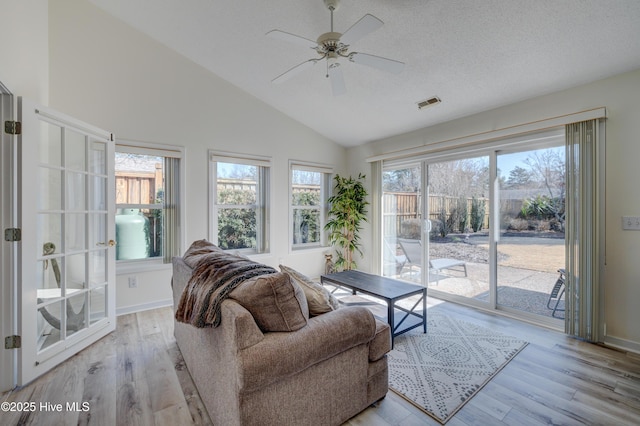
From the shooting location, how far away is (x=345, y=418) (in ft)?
5.50

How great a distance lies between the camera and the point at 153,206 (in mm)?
3602

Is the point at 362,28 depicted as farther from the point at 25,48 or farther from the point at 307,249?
the point at 307,249

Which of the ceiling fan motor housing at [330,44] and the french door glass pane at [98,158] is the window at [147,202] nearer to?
the french door glass pane at [98,158]

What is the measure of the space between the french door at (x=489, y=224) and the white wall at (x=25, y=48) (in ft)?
14.1

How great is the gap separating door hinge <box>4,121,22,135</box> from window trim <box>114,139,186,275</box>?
4.09ft

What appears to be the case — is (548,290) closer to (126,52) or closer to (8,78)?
(8,78)

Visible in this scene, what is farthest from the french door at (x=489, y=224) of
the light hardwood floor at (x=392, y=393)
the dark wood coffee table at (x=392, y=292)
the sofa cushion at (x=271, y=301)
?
the sofa cushion at (x=271, y=301)

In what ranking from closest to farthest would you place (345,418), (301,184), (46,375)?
(345,418) → (46,375) → (301,184)

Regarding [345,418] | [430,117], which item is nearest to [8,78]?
[345,418]

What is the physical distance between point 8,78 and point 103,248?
1569mm

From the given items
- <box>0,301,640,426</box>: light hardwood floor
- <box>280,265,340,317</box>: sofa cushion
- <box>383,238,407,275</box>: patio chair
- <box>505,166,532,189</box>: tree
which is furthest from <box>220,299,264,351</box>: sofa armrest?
<box>383,238,407,275</box>: patio chair

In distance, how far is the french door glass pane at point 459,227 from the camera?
3.59m

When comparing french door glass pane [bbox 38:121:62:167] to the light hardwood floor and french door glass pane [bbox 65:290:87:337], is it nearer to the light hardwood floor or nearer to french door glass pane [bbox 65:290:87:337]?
french door glass pane [bbox 65:290:87:337]

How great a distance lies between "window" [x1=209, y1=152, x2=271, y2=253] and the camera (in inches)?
160
